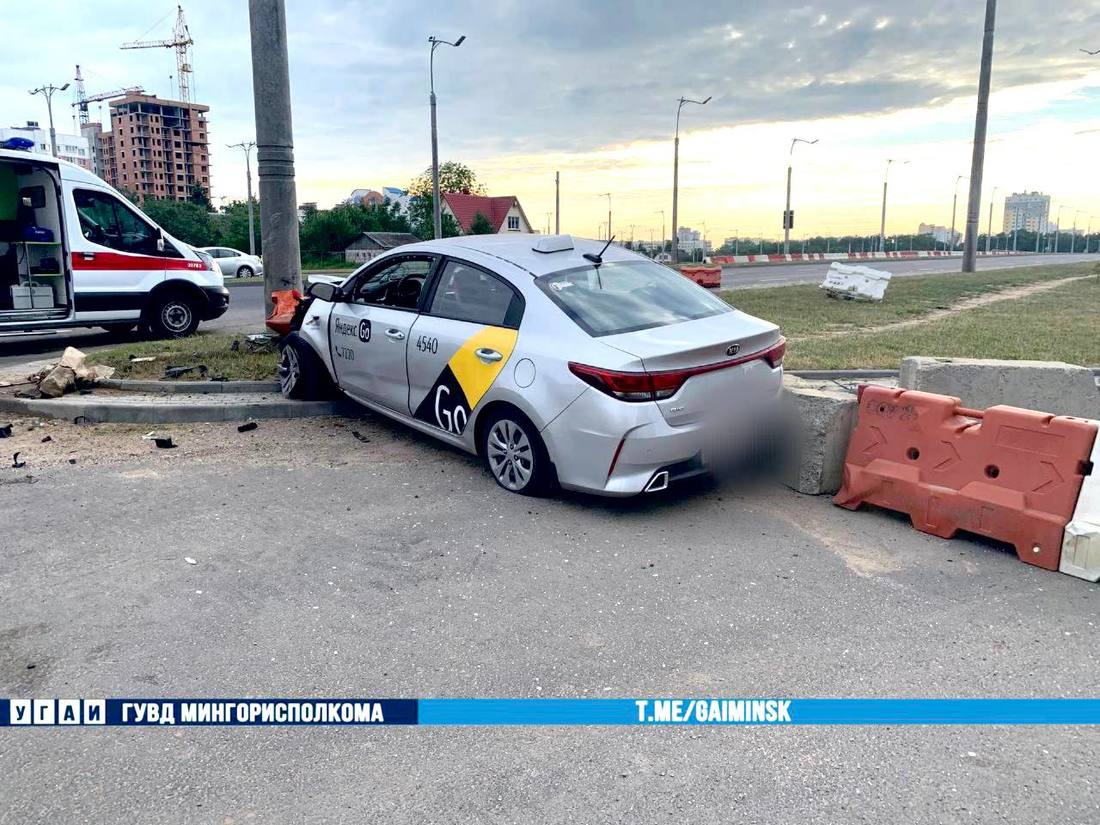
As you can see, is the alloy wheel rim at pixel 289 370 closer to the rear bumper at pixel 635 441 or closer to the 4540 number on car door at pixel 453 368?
the 4540 number on car door at pixel 453 368

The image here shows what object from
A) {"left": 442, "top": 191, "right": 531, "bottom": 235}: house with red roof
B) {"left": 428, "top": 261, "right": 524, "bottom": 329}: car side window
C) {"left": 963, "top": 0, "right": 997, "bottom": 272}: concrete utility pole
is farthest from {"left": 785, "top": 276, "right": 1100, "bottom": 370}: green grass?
{"left": 442, "top": 191, "right": 531, "bottom": 235}: house with red roof

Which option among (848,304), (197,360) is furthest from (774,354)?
(848,304)

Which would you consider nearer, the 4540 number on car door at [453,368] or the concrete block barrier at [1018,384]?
the 4540 number on car door at [453,368]

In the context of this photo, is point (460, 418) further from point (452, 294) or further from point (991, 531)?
point (991, 531)

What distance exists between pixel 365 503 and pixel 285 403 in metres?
2.54

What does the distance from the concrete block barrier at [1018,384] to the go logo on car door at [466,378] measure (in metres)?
3.40

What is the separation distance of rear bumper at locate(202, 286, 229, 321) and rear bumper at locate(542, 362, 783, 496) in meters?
9.40

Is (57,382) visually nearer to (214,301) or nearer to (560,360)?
(214,301)

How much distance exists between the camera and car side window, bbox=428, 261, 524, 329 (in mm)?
5598

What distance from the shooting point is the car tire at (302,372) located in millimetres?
7500

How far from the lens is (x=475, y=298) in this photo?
19.3ft

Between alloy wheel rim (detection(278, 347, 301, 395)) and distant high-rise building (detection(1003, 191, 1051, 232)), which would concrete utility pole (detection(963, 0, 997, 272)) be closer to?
alloy wheel rim (detection(278, 347, 301, 395))

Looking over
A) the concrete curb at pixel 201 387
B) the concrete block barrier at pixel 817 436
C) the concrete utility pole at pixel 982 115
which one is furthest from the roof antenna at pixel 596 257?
the concrete utility pole at pixel 982 115

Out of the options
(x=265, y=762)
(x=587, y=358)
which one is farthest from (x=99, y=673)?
(x=587, y=358)
